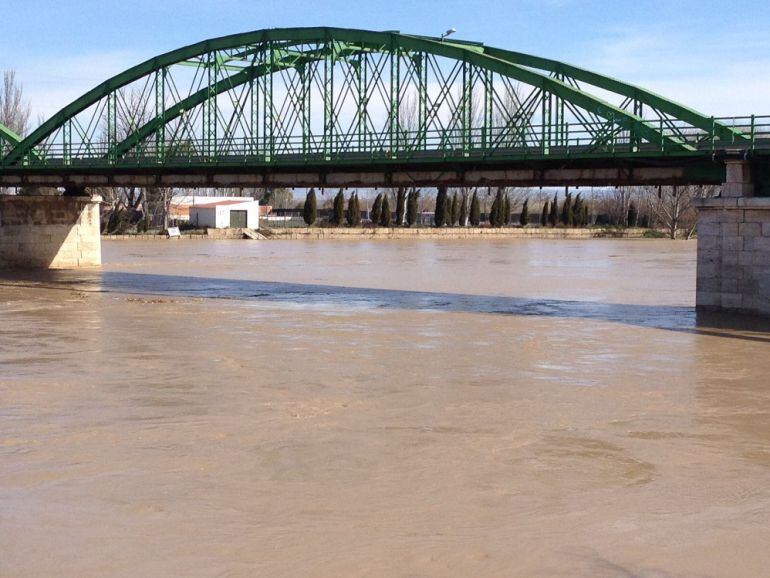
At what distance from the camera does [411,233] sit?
101m

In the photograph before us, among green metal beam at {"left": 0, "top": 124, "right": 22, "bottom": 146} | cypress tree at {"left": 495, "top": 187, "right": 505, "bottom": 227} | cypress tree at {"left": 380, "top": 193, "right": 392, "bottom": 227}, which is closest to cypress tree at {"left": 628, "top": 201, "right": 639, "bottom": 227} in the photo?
cypress tree at {"left": 495, "top": 187, "right": 505, "bottom": 227}

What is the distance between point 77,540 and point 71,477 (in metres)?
2.05

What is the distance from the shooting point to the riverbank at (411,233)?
295 ft

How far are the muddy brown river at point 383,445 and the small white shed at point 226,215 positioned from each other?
6659 centimetres

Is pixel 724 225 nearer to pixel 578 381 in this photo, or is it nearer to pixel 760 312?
pixel 760 312

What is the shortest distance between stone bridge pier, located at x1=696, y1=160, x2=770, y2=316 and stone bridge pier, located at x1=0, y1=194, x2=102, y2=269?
31160mm

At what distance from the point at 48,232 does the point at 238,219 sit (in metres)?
47.2

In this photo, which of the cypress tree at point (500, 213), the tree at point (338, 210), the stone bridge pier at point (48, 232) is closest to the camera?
the stone bridge pier at point (48, 232)

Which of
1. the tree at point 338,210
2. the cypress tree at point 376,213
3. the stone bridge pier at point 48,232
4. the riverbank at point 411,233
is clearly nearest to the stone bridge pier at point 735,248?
the stone bridge pier at point 48,232

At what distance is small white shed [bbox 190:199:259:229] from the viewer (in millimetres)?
94500

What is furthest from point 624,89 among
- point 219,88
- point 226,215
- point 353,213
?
point 353,213

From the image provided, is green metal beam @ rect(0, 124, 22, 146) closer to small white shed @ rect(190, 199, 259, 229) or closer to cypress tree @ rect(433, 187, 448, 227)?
small white shed @ rect(190, 199, 259, 229)

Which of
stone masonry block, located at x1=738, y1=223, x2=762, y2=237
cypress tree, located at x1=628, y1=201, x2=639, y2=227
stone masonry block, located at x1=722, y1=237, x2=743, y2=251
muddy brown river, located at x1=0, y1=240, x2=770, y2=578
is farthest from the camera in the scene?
cypress tree, located at x1=628, y1=201, x2=639, y2=227

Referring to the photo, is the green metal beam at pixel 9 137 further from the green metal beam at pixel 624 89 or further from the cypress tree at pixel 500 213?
the cypress tree at pixel 500 213
